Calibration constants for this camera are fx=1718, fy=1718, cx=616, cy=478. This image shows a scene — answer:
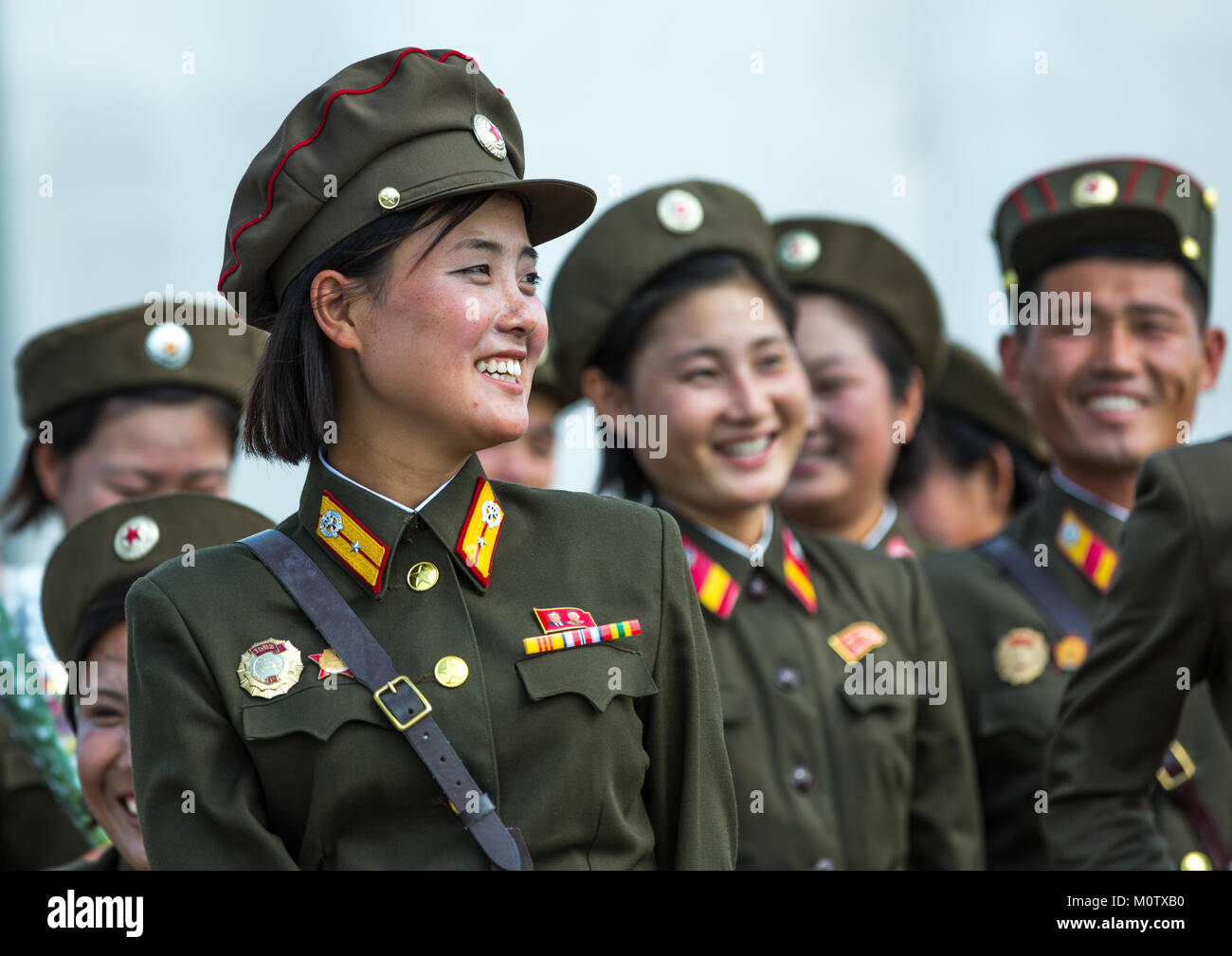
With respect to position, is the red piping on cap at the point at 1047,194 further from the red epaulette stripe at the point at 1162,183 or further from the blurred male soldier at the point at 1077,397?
the red epaulette stripe at the point at 1162,183

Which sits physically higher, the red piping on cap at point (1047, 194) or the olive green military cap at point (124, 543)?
the red piping on cap at point (1047, 194)

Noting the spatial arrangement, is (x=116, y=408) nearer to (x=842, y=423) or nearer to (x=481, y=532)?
(x=842, y=423)

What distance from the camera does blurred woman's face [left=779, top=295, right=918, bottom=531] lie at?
4.57 metres

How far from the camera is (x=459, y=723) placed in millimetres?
2139

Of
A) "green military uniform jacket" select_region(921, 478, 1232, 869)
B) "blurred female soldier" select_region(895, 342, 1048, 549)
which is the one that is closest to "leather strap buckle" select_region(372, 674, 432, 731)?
"green military uniform jacket" select_region(921, 478, 1232, 869)

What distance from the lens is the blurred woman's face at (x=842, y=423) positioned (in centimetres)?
457

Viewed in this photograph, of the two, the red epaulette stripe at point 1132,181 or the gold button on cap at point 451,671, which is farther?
the red epaulette stripe at point 1132,181

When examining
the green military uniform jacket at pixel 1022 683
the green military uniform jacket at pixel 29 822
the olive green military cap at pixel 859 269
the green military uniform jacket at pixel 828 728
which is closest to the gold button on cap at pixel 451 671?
the green military uniform jacket at pixel 828 728

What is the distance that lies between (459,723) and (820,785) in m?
1.43

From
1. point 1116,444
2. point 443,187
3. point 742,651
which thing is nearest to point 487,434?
point 443,187

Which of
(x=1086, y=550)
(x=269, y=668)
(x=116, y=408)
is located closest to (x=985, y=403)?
(x=1086, y=550)

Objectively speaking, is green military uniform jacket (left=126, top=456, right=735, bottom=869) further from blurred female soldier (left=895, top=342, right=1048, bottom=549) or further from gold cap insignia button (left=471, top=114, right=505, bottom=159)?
blurred female soldier (left=895, top=342, right=1048, bottom=549)

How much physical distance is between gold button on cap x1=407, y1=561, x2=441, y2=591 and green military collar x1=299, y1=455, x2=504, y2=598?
0.12 ft

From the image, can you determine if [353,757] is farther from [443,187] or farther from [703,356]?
[703,356]
